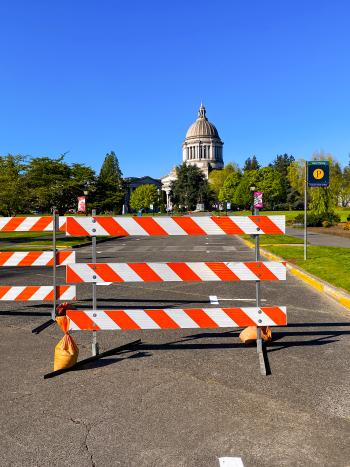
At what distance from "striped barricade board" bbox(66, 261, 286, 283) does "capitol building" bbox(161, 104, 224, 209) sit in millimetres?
180906

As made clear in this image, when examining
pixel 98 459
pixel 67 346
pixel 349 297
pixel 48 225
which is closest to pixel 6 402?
pixel 67 346

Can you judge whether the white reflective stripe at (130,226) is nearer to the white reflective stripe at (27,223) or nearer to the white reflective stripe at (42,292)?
the white reflective stripe at (27,223)

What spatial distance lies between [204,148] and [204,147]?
0.44 metres

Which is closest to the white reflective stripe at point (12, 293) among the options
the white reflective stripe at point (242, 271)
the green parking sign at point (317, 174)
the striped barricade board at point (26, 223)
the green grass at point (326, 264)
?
the striped barricade board at point (26, 223)

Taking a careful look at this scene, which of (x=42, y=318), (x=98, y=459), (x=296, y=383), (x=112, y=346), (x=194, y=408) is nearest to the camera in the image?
(x=98, y=459)

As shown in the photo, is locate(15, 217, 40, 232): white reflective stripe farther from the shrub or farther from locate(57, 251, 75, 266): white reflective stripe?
the shrub

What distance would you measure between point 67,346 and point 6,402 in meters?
1.01

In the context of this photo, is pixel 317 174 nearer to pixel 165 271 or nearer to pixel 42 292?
pixel 42 292

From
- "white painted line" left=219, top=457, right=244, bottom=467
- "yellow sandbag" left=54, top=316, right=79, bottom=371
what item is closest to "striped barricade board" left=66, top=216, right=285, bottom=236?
"yellow sandbag" left=54, top=316, right=79, bottom=371

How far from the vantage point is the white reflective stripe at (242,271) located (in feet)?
18.4

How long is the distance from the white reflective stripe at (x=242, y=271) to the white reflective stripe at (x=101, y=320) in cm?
166

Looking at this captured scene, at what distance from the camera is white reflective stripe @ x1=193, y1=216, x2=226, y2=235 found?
5660 millimetres

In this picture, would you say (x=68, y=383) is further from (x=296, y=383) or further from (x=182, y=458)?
(x=296, y=383)

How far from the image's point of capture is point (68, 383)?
4.70m
